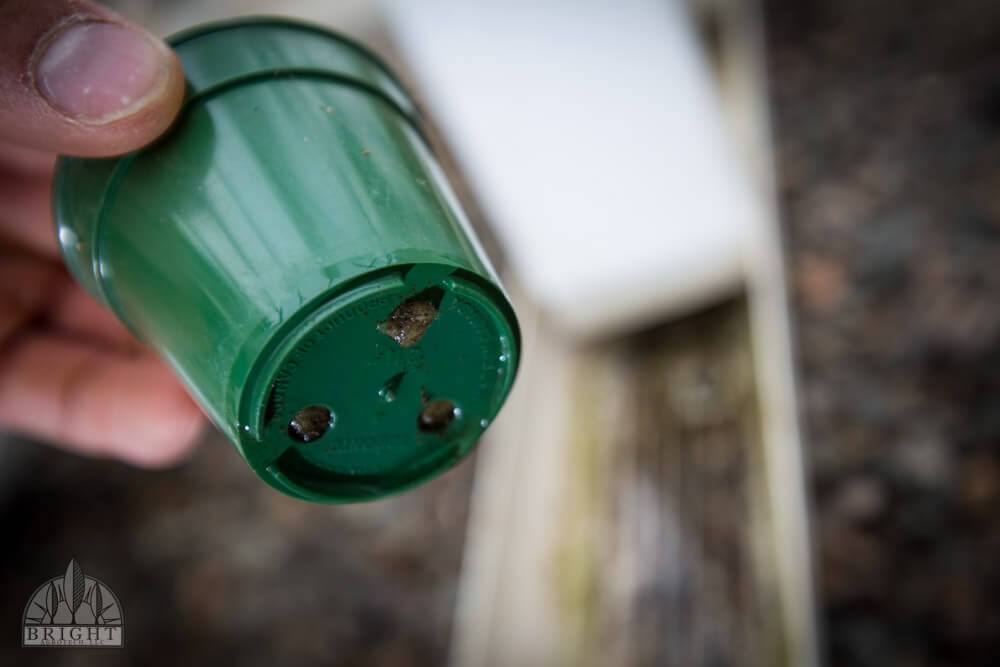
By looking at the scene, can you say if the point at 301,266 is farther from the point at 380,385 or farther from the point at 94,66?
the point at 94,66

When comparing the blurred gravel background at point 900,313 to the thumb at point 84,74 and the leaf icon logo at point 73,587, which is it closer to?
the leaf icon logo at point 73,587

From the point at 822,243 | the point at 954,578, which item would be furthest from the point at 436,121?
the point at 954,578

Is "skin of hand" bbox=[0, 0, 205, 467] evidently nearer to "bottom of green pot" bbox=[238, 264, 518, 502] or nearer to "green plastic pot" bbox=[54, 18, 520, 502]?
"green plastic pot" bbox=[54, 18, 520, 502]

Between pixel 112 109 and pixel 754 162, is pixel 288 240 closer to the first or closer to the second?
pixel 112 109

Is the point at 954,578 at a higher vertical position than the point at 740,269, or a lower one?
lower
